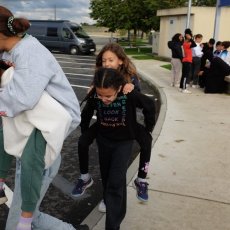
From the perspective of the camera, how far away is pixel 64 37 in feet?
82.8

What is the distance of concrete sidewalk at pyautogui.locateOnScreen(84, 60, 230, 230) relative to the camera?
3.40 meters

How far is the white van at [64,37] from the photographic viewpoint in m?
25.0

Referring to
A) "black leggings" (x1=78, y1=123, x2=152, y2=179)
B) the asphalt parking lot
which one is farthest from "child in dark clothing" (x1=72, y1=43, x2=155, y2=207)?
the asphalt parking lot

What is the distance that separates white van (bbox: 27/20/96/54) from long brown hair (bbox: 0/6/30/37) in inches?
913

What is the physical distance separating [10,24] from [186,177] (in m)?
3.03

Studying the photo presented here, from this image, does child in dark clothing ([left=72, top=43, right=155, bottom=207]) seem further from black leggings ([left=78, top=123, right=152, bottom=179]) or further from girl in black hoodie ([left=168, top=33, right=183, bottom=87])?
girl in black hoodie ([left=168, top=33, right=183, bottom=87])

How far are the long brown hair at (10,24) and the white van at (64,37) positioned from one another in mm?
23180

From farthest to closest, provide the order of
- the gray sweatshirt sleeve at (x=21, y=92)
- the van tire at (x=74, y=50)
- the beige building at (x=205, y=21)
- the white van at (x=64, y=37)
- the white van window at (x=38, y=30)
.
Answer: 1. the white van window at (x=38, y=30)
2. the van tire at (x=74, y=50)
3. the white van at (x=64, y=37)
4. the beige building at (x=205, y=21)
5. the gray sweatshirt sleeve at (x=21, y=92)

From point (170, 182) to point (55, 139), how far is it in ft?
7.96

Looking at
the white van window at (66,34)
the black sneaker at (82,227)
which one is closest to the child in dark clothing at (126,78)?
the black sneaker at (82,227)

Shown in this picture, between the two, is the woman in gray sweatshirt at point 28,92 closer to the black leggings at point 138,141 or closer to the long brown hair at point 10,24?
the long brown hair at point 10,24

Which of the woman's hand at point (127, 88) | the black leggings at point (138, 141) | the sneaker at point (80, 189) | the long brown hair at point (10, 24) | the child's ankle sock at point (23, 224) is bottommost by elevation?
the sneaker at point (80, 189)

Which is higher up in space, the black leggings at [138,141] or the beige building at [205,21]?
the beige building at [205,21]

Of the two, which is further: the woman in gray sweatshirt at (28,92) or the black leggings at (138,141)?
the black leggings at (138,141)
